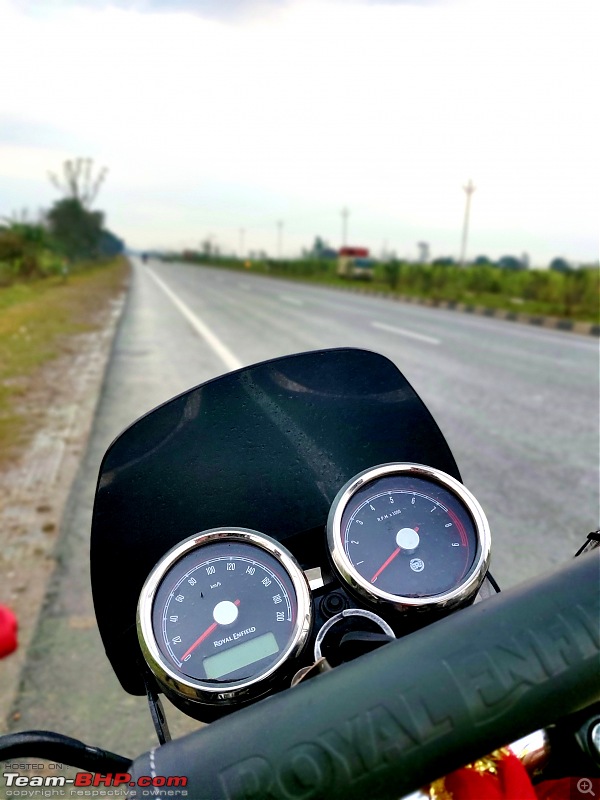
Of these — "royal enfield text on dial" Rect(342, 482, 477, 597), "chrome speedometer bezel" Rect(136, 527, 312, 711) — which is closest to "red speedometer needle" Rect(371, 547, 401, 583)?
"royal enfield text on dial" Rect(342, 482, 477, 597)

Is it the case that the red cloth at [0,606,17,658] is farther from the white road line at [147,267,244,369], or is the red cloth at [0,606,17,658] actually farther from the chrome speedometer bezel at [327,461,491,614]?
the white road line at [147,267,244,369]

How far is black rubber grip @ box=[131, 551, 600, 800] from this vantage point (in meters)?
0.57

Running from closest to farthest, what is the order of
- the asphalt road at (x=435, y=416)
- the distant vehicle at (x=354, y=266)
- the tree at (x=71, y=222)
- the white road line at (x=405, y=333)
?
the asphalt road at (x=435, y=416) → the white road line at (x=405, y=333) → the distant vehicle at (x=354, y=266) → the tree at (x=71, y=222)

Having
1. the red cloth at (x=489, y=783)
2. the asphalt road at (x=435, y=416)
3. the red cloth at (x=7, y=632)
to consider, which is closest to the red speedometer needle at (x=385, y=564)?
the red cloth at (x=489, y=783)

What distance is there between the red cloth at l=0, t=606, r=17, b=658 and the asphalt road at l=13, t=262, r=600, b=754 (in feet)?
0.29

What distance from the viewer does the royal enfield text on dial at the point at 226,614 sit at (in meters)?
1.02

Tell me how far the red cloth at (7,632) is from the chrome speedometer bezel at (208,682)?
6.47 feet

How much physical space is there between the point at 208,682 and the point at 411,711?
47cm

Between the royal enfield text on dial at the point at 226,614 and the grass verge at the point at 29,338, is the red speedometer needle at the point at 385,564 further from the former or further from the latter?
the grass verge at the point at 29,338

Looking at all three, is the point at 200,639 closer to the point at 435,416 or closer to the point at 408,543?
the point at 408,543

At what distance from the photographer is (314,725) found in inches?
23.0

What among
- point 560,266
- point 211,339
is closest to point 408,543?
point 211,339

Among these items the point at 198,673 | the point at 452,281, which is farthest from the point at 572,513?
the point at 452,281

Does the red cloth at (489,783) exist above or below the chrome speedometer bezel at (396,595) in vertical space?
below
